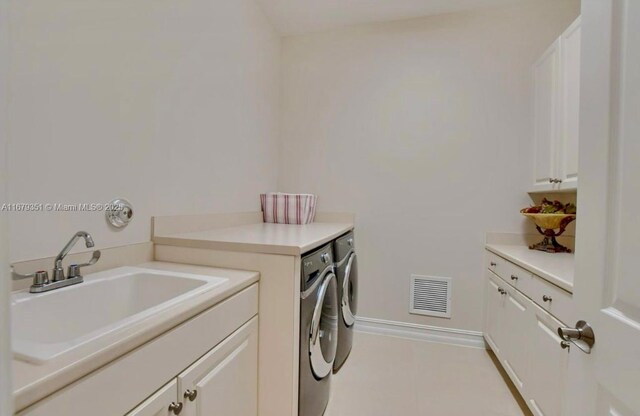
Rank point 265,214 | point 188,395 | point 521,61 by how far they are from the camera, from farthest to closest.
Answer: point 265,214 < point 521,61 < point 188,395

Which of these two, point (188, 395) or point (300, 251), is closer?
point (188, 395)

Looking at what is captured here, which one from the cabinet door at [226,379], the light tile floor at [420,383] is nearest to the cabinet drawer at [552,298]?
the light tile floor at [420,383]

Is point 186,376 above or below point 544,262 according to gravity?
below

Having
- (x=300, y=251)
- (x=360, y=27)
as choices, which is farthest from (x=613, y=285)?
(x=360, y=27)

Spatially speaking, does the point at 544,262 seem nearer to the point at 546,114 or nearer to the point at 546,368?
the point at 546,368

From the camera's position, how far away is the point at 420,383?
1978mm

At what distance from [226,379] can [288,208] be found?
5.08ft

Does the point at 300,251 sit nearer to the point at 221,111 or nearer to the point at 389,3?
the point at 221,111

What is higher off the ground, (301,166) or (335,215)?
(301,166)

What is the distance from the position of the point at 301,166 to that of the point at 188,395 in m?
2.26


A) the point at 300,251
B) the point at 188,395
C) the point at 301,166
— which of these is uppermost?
the point at 301,166

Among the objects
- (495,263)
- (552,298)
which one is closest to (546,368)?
(552,298)

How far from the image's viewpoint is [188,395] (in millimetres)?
891

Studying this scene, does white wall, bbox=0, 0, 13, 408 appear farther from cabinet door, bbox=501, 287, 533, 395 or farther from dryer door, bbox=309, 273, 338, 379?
cabinet door, bbox=501, 287, 533, 395
